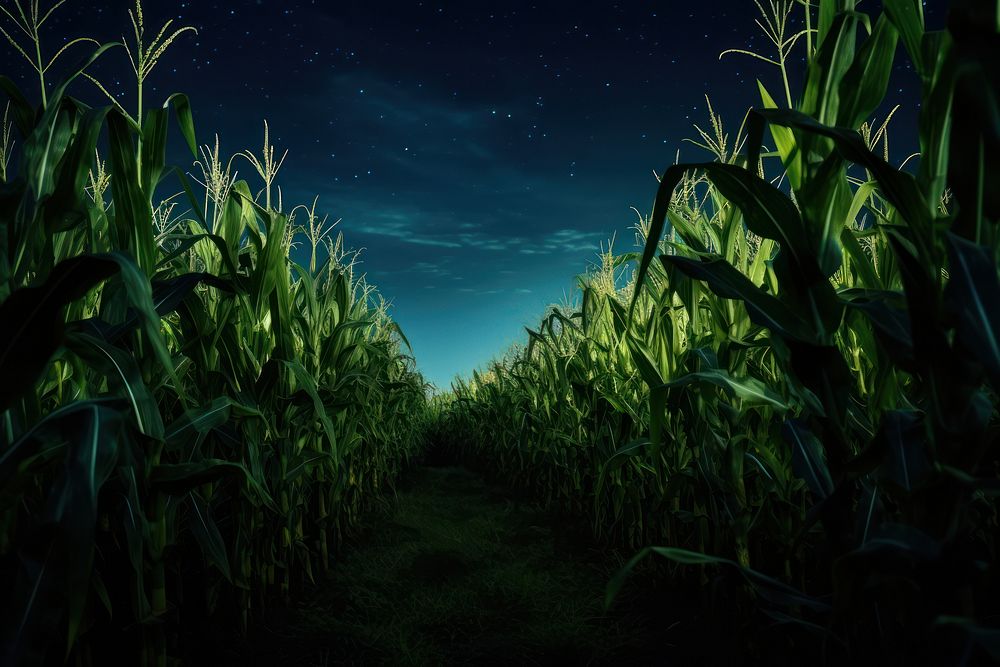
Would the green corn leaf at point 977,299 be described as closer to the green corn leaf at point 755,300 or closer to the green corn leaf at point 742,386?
the green corn leaf at point 755,300

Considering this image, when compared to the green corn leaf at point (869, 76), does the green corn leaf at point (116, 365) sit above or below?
below

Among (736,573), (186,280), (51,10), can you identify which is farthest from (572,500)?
(51,10)

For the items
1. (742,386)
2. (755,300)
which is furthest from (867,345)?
(755,300)

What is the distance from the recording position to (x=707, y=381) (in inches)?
56.3

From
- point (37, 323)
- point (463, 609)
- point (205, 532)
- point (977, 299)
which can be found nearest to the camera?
point (977, 299)

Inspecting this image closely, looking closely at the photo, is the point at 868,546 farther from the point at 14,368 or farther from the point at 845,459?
the point at 14,368

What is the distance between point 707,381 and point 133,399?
1.47 m

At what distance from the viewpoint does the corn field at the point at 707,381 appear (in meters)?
0.84

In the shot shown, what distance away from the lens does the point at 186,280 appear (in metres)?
1.39

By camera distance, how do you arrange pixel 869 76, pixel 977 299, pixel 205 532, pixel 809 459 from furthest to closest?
pixel 205 532 → pixel 809 459 → pixel 869 76 → pixel 977 299

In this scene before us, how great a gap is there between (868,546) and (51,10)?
2.37 metres

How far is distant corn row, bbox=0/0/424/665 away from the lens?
0.91m

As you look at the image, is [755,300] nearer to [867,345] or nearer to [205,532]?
[867,345]

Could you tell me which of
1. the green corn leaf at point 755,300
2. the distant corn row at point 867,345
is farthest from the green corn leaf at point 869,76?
the green corn leaf at point 755,300
